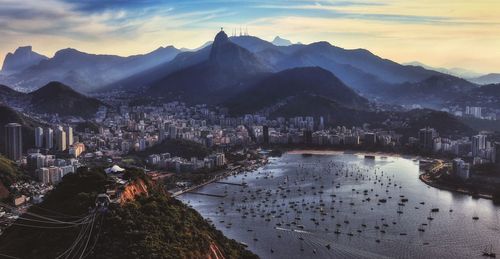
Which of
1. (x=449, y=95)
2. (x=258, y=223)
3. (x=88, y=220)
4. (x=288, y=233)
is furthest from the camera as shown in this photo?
(x=449, y=95)

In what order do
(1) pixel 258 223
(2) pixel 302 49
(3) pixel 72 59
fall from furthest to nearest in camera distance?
(3) pixel 72 59 < (2) pixel 302 49 < (1) pixel 258 223

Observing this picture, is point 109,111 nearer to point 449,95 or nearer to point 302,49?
point 449,95

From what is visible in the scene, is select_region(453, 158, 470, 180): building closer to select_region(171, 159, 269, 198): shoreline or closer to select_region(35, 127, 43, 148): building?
select_region(171, 159, 269, 198): shoreline

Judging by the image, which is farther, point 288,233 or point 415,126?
point 415,126

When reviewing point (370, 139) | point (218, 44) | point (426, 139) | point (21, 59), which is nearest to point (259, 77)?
point (218, 44)

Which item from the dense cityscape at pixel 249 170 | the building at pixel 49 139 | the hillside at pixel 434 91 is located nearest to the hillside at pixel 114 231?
the dense cityscape at pixel 249 170

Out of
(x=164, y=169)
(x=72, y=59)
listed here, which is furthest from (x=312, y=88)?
(x=72, y=59)
